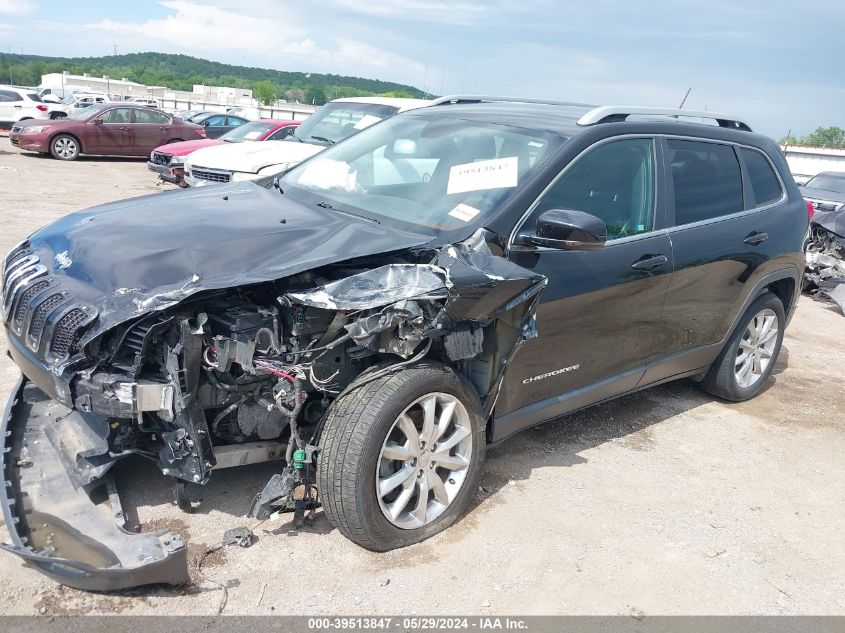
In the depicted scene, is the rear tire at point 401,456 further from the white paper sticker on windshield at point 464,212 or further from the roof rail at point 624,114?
the roof rail at point 624,114

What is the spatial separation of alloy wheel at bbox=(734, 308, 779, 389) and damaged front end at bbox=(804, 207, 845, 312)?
4674 mm

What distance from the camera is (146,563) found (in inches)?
103

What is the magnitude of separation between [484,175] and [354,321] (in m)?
1.13

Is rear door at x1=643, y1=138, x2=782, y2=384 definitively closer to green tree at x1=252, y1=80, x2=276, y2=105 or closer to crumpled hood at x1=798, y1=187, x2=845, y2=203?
crumpled hood at x1=798, y1=187, x2=845, y2=203

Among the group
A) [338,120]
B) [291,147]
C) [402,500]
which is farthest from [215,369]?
[338,120]

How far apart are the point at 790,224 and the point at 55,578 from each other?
16.1 feet

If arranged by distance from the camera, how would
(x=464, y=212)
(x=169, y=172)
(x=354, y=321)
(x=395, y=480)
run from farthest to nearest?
(x=169, y=172) < (x=464, y=212) < (x=395, y=480) < (x=354, y=321)

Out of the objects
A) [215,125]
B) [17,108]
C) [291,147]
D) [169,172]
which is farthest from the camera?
[17,108]

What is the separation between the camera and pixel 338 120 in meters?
10.6

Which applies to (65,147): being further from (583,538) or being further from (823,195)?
(583,538)

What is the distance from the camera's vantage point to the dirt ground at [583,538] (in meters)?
2.87

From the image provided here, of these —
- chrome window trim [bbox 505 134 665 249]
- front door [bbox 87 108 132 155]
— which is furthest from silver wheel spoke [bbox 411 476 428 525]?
front door [bbox 87 108 132 155]

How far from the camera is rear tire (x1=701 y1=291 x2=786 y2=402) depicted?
16.5 ft

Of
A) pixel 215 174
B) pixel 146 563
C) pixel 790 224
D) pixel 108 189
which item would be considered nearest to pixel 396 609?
pixel 146 563
